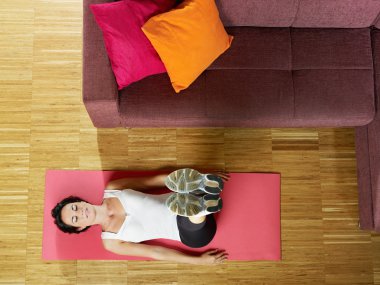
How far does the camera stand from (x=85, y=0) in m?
2.14

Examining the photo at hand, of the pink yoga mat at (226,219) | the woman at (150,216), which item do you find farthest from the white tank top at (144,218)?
the pink yoga mat at (226,219)

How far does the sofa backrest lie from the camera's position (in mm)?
2301

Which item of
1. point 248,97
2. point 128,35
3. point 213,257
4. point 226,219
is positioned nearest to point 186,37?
point 128,35

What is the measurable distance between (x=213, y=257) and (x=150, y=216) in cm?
48

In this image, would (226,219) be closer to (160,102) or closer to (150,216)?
(150,216)

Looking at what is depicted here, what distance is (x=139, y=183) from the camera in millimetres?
2584

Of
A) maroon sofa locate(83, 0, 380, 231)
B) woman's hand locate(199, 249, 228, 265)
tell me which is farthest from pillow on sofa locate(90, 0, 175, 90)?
woman's hand locate(199, 249, 228, 265)

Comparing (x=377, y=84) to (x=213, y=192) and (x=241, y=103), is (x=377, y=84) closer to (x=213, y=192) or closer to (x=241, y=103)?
(x=241, y=103)

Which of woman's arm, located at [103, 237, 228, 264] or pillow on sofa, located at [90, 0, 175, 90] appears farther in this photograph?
woman's arm, located at [103, 237, 228, 264]

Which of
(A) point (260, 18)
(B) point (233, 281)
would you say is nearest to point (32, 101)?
(A) point (260, 18)

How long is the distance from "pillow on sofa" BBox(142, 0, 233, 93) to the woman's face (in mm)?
865

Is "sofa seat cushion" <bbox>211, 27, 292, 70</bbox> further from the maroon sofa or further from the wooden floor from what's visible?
the wooden floor

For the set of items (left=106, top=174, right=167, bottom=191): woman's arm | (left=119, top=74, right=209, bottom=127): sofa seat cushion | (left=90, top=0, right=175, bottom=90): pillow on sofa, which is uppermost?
(left=90, top=0, right=175, bottom=90): pillow on sofa

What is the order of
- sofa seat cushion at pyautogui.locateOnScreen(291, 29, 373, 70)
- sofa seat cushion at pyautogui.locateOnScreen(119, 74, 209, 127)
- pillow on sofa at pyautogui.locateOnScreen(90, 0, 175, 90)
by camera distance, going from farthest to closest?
sofa seat cushion at pyautogui.locateOnScreen(291, 29, 373, 70)
sofa seat cushion at pyautogui.locateOnScreen(119, 74, 209, 127)
pillow on sofa at pyautogui.locateOnScreen(90, 0, 175, 90)
